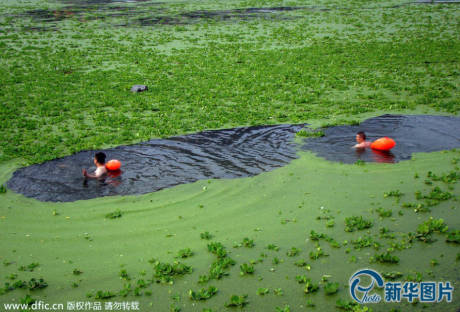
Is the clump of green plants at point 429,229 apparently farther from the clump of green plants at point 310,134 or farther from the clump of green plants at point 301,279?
the clump of green plants at point 310,134

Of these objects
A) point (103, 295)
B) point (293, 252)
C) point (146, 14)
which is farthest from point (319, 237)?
point (146, 14)

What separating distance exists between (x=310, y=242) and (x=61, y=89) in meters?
16.2

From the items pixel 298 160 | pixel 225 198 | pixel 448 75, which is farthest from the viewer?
pixel 448 75

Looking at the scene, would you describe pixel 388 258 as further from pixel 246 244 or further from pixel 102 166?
pixel 102 166

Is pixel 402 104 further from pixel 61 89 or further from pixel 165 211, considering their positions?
pixel 61 89

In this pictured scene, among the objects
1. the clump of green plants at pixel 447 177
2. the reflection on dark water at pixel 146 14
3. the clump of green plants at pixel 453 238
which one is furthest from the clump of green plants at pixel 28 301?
the reflection on dark water at pixel 146 14

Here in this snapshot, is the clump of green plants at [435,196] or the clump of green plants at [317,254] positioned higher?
the clump of green plants at [435,196]

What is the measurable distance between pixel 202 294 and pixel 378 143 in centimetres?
838

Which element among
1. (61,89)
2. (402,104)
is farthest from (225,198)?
(61,89)

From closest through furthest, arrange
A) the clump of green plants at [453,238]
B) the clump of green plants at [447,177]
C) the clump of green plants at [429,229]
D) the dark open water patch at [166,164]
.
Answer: the clump of green plants at [453,238]
the clump of green plants at [429,229]
the clump of green plants at [447,177]
the dark open water patch at [166,164]

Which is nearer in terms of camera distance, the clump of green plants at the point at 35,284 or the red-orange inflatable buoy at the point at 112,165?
the clump of green plants at the point at 35,284

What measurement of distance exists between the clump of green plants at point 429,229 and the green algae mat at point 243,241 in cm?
2

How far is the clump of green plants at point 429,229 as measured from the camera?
28.7ft

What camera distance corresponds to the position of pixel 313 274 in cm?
787
